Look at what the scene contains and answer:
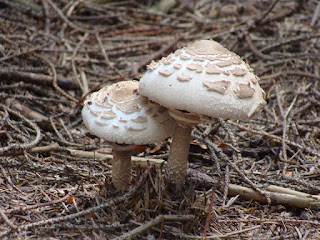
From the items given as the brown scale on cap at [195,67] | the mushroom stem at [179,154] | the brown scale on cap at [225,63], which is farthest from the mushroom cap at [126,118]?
the brown scale on cap at [225,63]

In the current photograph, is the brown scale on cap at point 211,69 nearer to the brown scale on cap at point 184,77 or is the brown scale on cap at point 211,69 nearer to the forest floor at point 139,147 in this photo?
the brown scale on cap at point 184,77

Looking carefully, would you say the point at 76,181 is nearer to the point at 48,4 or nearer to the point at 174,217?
the point at 174,217

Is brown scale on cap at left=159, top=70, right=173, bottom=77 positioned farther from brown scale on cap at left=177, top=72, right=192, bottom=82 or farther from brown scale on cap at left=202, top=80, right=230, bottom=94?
brown scale on cap at left=202, top=80, right=230, bottom=94

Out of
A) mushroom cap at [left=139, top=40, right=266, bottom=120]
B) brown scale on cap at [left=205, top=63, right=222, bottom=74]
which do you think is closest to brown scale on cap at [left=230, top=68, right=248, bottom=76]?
mushroom cap at [left=139, top=40, right=266, bottom=120]

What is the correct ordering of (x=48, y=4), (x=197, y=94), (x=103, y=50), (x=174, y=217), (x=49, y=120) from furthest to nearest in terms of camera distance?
1. (x=48, y=4)
2. (x=103, y=50)
3. (x=49, y=120)
4. (x=174, y=217)
5. (x=197, y=94)

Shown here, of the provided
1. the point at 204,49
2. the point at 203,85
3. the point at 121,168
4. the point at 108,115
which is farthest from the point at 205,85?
the point at 121,168

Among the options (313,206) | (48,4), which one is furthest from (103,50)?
(313,206)

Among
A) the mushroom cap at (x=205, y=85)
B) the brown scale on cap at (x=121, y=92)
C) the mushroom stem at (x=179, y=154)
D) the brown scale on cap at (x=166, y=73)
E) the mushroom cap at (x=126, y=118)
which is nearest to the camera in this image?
the mushroom cap at (x=205, y=85)
